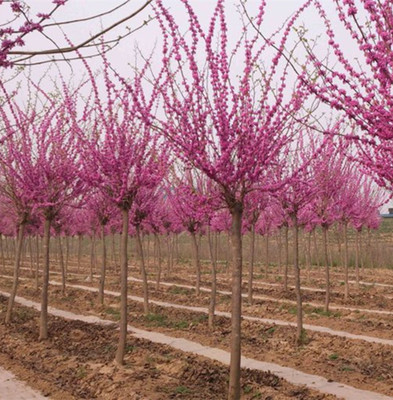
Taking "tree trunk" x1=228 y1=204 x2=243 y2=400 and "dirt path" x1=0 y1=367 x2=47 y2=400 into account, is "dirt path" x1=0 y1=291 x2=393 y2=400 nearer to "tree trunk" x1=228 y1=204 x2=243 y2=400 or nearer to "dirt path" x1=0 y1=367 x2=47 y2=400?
"tree trunk" x1=228 y1=204 x2=243 y2=400

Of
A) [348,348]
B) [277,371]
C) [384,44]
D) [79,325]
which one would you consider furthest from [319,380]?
[79,325]

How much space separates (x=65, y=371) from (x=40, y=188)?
3.87 meters

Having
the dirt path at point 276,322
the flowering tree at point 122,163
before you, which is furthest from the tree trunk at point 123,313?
the dirt path at point 276,322

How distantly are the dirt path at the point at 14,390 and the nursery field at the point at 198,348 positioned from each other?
0.15 metres

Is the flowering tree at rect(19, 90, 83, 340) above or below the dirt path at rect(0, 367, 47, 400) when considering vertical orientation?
above

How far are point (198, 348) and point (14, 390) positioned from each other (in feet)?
11.8

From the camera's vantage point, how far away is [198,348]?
9.78 metres

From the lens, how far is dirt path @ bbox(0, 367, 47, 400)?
279 inches

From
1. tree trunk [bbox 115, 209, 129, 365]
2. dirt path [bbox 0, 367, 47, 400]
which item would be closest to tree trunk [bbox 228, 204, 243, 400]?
tree trunk [bbox 115, 209, 129, 365]

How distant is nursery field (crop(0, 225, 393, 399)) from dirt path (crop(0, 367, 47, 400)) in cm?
15

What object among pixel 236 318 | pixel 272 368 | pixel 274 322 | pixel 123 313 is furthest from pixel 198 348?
pixel 236 318

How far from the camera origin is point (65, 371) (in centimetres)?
807

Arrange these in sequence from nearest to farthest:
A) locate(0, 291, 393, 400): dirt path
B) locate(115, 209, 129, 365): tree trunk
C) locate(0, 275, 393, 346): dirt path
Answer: locate(0, 291, 393, 400): dirt path → locate(115, 209, 129, 365): tree trunk → locate(0, 275, 393, 346): dirt path

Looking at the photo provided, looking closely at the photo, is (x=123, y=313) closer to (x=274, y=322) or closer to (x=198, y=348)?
(x=198, y=348)
